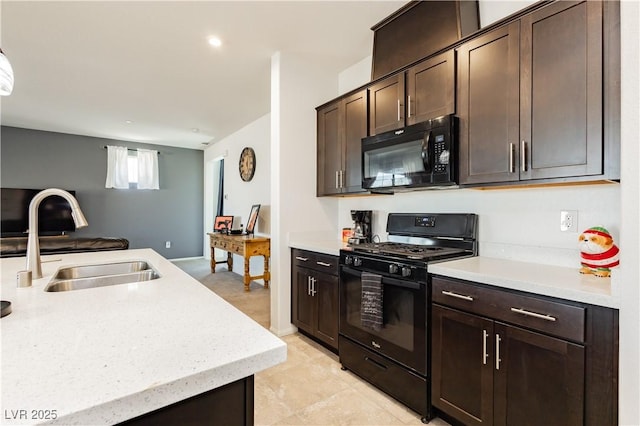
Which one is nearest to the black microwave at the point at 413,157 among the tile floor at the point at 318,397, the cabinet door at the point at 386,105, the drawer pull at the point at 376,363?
the cabinet door at the point at 386,105

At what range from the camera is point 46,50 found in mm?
2918

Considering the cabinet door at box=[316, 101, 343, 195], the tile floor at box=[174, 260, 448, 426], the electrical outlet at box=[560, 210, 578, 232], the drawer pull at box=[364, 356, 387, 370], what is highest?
the cabinet door at box=[316, 101, 343, 195]

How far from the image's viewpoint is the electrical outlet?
172 cm

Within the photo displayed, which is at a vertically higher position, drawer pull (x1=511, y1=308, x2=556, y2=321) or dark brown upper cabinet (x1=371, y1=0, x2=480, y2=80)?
dark brown upper cabinet (x1=371, y1=0, x2=480, y2=80)

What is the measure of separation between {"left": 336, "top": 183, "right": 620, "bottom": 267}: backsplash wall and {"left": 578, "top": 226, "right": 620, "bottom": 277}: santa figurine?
0.17 meters

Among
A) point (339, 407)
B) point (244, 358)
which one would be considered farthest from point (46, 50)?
point (339, 407)

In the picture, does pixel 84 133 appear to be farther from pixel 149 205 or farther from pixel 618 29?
pixel 618 29

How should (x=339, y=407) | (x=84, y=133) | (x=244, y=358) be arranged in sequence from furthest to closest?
(x=84, y=133)
(x=339, y=407)
(x=244, y=358)

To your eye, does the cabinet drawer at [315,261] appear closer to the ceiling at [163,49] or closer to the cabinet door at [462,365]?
the cabinet door at [462,365]

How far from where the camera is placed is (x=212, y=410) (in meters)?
0.68

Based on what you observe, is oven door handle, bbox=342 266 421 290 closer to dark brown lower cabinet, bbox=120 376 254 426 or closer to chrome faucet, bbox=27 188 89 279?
dark brown lower cabinet, bbox=120 376 254 426

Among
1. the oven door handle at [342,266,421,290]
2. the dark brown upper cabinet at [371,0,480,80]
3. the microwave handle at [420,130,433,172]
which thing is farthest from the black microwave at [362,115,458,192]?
the oven door handle at [342,266,421,290]

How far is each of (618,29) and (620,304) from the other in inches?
46.1

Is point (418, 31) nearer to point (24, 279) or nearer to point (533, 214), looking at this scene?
point (533, 214)
